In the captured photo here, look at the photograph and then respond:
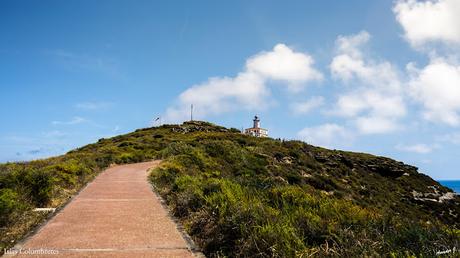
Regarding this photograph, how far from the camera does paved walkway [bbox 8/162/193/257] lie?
6.13 metres

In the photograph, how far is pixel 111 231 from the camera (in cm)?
745

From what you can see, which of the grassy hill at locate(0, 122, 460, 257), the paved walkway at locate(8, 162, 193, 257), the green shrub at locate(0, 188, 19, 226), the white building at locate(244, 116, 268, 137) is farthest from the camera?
the white building at locate(244, 116, 268, 137)

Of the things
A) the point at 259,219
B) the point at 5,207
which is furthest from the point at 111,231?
the point at 259,219

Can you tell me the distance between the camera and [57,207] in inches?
402

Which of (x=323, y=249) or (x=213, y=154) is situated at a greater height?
(x=213, y=154)

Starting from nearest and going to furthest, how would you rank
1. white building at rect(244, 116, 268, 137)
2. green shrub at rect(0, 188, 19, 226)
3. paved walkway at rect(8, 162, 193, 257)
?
paved walkway at rect(8, 162, 193, 257), green shrub at rect(0, 188, 19, 226), white building at rect(244, 116, 268, 137)

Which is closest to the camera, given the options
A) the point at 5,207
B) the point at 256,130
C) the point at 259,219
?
the point at 259,219

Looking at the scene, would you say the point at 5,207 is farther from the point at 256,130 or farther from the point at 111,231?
the point at 256,130

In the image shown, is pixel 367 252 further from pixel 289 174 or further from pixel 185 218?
pixel 289 174

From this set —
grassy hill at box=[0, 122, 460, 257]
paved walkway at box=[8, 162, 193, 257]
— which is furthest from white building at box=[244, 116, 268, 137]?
paved walkway at box=[8, 162, 193, 257]

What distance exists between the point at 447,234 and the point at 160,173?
14711mm

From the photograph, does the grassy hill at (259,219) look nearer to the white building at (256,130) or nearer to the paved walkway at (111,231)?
the paved walkway at (111,231)

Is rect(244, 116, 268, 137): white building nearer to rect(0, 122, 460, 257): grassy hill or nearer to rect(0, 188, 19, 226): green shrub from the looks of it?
rect(0, 122, 460, 257): grassy hill

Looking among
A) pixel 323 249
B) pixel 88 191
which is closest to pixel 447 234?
pixel 323 249
